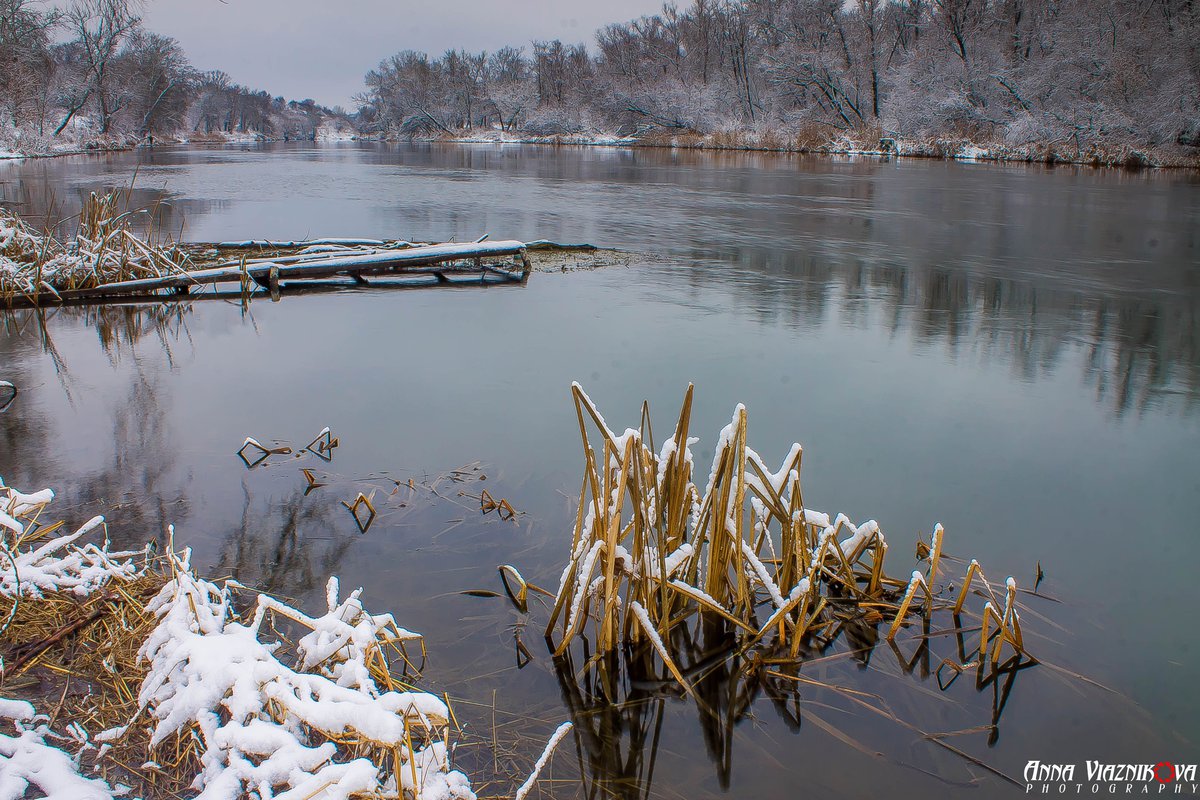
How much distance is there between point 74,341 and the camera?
7.80 meters

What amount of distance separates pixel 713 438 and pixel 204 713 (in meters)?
3.67

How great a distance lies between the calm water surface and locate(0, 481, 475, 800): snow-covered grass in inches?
18.9

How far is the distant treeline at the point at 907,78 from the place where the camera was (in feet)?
104

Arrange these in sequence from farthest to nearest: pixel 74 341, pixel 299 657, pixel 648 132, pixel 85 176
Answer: pixel 648 132, pixel 85 176, pixel 74 341, pixel 299 657

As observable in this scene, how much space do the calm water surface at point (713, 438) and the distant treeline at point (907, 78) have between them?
22.7 m

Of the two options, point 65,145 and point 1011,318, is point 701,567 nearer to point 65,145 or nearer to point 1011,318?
point 1011,318

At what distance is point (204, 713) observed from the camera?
223 cm

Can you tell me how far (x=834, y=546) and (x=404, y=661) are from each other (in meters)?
1.79

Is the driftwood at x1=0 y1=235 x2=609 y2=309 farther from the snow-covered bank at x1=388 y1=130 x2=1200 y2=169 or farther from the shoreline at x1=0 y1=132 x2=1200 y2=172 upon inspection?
the snow-covered bank at x1=388 y1=130 x2=1200 y2=169

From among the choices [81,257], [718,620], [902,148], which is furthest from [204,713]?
[902,148]

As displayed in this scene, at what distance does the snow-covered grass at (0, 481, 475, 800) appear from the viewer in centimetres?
212

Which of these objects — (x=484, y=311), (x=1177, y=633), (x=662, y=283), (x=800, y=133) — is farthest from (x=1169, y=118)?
(x=1177, y=633)

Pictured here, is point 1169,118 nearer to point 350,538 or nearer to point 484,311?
point 484,311

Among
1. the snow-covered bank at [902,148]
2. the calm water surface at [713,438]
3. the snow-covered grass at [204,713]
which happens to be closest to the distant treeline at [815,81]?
the snow-covered bank at [902,148]
